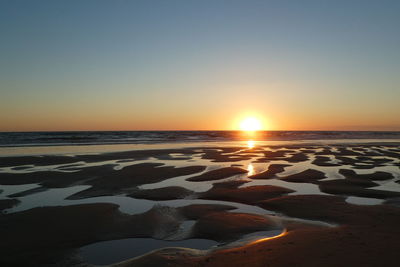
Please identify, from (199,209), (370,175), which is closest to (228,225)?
(199,209)

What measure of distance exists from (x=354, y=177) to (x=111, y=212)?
12949 mm

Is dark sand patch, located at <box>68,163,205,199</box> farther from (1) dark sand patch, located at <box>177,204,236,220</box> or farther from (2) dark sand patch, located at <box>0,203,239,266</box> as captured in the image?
(1) dark sand patch, located at <box>177,204,236,220</box>

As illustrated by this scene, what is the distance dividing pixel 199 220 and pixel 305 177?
932 centimetres

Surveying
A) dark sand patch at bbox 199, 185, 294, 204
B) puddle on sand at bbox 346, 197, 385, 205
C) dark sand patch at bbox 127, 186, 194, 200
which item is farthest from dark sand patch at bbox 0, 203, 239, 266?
→ puddle on sand at bbox 346, 197, 385, 205

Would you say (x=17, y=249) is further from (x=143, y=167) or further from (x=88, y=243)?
(x=143, y=167)

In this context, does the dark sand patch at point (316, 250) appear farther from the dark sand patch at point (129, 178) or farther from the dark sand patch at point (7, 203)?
the dark sand patch at point (129, 178)

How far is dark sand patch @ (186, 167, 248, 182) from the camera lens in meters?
15.0

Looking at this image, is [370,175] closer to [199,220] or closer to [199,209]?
[199,209]

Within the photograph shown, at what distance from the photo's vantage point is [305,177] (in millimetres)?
15430

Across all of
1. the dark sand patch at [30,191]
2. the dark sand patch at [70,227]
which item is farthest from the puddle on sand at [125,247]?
the dark sand patch at [30,191]

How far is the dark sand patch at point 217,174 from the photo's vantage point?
1502 cm

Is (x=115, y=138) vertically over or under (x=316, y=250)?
over

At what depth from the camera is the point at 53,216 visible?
8594 mm

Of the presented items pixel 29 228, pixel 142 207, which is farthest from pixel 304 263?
pixel 29 228
